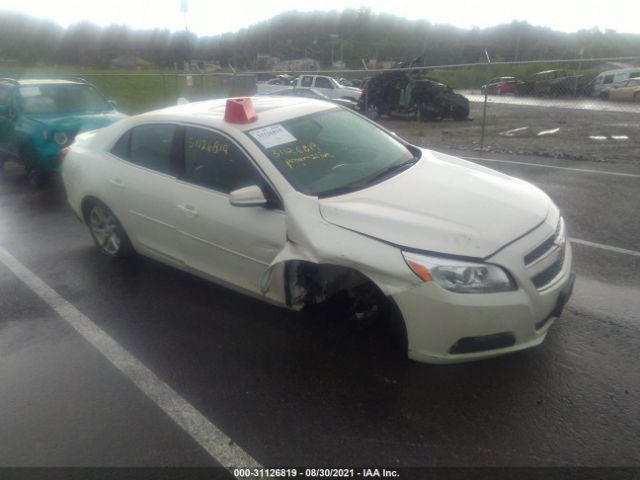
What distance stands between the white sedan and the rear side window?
0.01 metres

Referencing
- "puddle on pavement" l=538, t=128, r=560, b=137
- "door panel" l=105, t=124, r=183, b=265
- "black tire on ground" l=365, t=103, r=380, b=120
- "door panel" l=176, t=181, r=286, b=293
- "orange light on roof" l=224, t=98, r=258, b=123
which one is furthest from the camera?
"black tire on ground" l=365, t=103, r=380, b=120

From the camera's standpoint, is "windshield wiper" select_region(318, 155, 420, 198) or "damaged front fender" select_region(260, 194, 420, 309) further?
"windshield wiper" select_region(318, 155, 420, 198)

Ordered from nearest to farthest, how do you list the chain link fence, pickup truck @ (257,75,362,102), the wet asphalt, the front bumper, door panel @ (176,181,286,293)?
the wet asphalt
the front bumper
door panel @ (176,181,286,293)
the chain link fence
pickup truck @ (257,75,362,102)

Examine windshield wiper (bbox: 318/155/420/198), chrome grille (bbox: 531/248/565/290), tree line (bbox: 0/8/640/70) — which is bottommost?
chrome grille (bbox: 531/248/565/290)

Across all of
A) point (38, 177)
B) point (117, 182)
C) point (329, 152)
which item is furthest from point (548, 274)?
point (38, 177)

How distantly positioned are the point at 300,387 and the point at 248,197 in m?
1.20

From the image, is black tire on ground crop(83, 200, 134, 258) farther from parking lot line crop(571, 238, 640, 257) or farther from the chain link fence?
the chain link fence

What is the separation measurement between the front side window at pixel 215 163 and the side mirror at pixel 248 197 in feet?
0.53

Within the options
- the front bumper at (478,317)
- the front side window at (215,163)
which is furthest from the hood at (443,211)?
the front side window at (215,163)

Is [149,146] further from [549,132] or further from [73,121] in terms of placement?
[549,132]

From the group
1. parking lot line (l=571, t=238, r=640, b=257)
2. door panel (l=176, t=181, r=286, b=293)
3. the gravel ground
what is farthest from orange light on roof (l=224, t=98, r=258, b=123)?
the gravel ground

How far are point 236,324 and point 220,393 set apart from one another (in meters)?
0.80

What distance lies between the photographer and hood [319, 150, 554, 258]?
2.80 metres

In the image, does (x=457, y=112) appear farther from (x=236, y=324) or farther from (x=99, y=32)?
(x=99, y=32)
